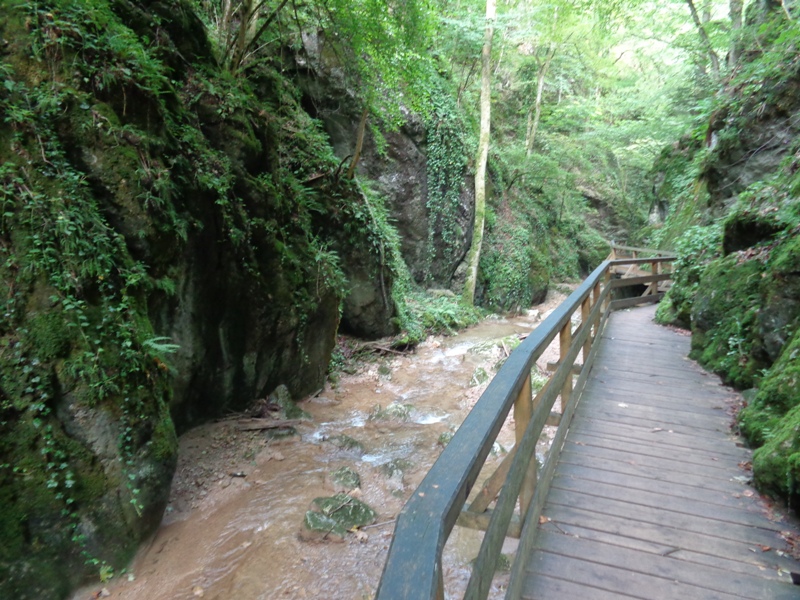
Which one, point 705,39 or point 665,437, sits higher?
point 705,39

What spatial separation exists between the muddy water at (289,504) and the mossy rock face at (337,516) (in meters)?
0.10

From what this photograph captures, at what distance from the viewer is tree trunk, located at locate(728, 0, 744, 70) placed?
12570 mm

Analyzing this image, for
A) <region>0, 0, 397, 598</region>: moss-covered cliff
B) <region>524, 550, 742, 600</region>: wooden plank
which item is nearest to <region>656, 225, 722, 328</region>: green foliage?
<region>524, 550, 742, 600</region>: wooden plank

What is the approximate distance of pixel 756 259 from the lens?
5.95m

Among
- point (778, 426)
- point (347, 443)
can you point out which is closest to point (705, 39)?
point (778, 426)

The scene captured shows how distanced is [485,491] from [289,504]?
3.20 m

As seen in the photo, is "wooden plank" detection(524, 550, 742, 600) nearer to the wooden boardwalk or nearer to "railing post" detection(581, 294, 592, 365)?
the wooden boardwalk

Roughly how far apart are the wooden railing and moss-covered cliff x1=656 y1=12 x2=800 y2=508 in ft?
5.01

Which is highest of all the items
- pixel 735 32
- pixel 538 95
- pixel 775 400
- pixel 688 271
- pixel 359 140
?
pixel 538 95

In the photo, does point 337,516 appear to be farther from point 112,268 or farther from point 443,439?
point 112,268

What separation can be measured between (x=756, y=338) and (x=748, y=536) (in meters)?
2.87

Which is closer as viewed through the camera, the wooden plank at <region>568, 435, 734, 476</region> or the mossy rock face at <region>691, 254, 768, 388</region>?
the wooden plank at <region>568, 435, 734, 476</region>

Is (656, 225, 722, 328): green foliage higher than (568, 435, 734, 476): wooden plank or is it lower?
higher

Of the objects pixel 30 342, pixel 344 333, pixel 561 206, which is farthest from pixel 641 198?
pixel 30 342
